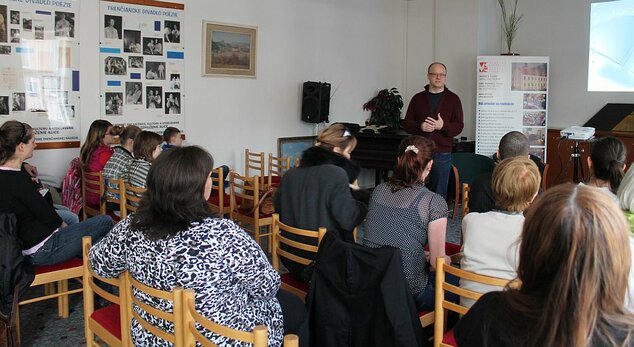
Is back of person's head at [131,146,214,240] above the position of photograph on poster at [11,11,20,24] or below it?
below

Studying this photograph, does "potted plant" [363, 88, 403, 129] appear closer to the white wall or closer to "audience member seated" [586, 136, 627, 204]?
the white wall

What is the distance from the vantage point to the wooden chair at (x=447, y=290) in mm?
2012

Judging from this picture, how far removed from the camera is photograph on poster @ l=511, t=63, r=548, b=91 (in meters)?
7.57

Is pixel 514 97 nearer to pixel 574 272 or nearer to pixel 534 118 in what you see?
pixel 534 118

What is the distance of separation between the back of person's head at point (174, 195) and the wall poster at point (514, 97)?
20.6 ft

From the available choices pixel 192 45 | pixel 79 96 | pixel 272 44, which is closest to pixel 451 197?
pixel 272 44

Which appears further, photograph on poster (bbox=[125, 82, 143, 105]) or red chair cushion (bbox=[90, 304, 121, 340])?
photograph on poster (bbox=[125, 82, 143, 105])

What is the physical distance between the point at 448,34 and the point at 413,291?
646 centimetres

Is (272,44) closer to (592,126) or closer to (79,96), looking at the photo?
(79,96)

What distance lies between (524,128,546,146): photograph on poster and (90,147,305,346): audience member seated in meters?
6.27

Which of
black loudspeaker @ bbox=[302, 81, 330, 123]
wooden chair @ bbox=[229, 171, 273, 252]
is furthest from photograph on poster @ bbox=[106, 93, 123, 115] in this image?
black loudspeaker @ bbox=[302, 81, 330, 123]

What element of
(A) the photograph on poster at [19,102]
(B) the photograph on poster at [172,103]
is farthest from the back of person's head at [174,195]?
(B) the photograph on poster at [172,103]

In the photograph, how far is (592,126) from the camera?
7348 millimetres

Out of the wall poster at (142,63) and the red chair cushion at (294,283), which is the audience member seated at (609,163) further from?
the wall poster at (142,63)
